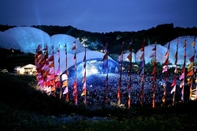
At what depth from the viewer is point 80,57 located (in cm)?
3309

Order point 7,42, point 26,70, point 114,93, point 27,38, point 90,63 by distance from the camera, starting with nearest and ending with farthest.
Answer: point 114,93
point 90,63
point 26,70
point 7,42
point 27,38

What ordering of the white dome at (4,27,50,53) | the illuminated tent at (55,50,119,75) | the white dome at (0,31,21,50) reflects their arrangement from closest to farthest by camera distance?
the illuminated tent at (55,50,119,75), the white dome at (0,31,21,50), the white dome at (4,27,50,53)

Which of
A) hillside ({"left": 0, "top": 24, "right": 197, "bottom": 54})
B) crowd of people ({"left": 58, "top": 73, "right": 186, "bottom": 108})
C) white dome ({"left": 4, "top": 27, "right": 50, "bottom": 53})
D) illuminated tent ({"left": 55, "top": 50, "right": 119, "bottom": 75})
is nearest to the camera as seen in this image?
crowd of people ({"left": 58, "top": 73, "right": 186, "bottom": 108})

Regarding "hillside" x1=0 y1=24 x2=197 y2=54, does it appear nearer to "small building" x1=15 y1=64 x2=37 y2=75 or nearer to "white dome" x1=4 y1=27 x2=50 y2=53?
"small building" x1=15 y1=64 x2=37 y2=75

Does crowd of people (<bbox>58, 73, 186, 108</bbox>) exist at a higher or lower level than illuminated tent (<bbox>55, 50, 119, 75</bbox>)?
lower

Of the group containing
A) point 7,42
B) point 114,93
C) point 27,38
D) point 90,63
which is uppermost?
point 27,38

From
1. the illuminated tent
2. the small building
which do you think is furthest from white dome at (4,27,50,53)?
the illuminated tent

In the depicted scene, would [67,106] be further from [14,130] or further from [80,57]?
[80,57]

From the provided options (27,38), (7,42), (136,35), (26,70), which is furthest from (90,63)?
(136,35)

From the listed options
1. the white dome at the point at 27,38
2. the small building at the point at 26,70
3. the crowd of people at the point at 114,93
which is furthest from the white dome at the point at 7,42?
the crowd of people at the point at 114,93

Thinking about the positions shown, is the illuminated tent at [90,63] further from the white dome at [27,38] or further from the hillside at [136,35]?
the white dome at [27,38]

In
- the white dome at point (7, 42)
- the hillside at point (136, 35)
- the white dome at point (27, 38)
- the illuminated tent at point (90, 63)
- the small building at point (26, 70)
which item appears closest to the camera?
the illuminated tent at point (90, 63)

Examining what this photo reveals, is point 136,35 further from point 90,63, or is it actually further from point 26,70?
point 26,70

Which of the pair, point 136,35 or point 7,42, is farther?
point 136,35
